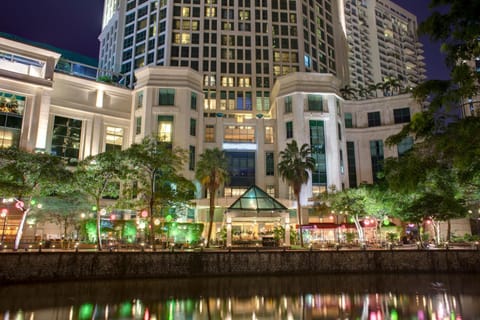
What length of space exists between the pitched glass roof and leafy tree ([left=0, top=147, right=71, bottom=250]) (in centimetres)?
1823

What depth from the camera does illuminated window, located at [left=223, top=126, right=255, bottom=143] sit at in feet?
212

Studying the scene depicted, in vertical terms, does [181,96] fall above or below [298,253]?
above

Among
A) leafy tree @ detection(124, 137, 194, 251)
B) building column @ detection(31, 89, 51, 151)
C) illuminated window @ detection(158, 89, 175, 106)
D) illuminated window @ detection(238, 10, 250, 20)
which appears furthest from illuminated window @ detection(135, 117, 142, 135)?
illuminated window @ detection(238, 10, 250, 20)

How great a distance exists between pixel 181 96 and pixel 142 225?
26.0 metres

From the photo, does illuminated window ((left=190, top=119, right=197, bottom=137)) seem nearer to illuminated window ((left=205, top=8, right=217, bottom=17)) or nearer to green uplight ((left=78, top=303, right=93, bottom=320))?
illuminated window ((left=205, top=8, right=217, bottom=17))

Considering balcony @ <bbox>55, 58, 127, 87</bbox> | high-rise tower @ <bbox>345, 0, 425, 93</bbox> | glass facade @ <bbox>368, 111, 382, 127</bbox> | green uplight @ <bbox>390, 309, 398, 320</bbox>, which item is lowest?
green uplight @ <bbox>390, 309, 398, 320</bbox>

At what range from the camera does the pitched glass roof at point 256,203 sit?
4203 cm

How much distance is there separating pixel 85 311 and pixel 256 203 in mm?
26200

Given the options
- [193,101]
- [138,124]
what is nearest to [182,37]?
[193,101]

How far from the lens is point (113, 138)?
202 ft

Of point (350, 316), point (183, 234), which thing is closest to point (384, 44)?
point (183, 234)

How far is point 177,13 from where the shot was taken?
276 ft

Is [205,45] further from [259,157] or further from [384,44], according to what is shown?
[384,44]

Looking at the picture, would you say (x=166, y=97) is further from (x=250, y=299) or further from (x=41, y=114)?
(x=250, y=299)
